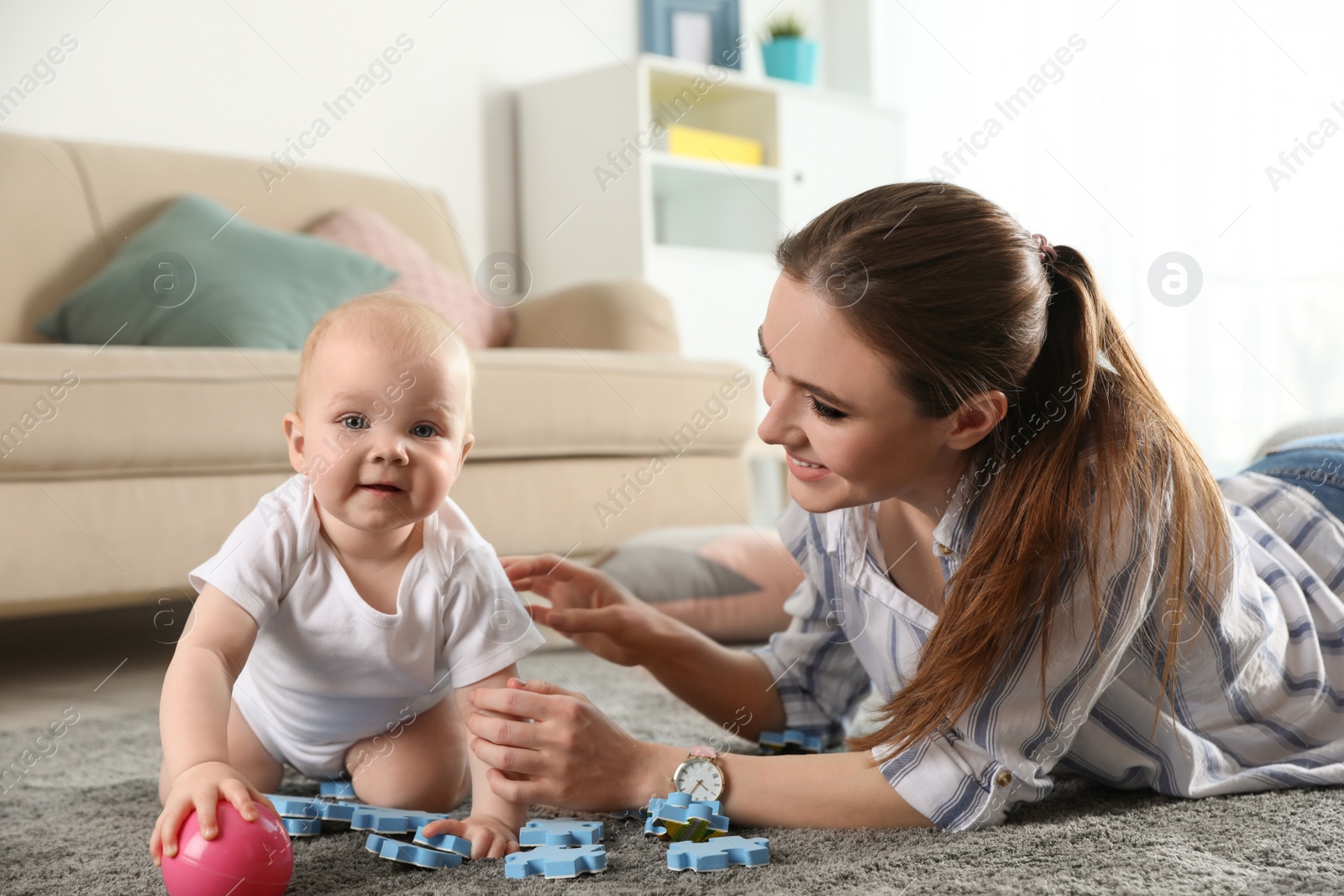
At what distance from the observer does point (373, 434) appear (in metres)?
0.90

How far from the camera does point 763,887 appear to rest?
770 mm

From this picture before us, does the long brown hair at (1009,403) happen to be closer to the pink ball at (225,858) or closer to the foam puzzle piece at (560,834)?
the foam puzzle piece at (560,834)

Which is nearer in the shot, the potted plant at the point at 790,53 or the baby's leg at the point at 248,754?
the baby's leg at the point at 248,754

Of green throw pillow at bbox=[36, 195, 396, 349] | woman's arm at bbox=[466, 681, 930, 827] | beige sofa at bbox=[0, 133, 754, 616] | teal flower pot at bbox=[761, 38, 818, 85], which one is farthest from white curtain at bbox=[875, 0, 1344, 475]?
woman's arm at bbox=[466, 681, 930, 827]

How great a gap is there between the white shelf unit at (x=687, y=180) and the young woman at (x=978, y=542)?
2.50 metres

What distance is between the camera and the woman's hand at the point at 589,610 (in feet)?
3.62

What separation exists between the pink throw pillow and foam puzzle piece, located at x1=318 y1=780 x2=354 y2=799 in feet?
4.85

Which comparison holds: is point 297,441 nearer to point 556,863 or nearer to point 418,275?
point 556,863

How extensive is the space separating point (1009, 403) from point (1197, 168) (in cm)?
279

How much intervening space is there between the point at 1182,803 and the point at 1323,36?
270 cm

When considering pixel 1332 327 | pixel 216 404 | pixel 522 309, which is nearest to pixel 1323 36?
pixel 1332 327

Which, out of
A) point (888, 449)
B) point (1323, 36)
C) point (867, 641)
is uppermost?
point (1323, 36)

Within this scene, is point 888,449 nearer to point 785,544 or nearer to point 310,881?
point 785,544

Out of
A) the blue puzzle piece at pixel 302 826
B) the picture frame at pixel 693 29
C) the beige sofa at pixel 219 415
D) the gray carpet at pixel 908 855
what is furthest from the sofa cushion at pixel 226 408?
the picture frame at pixel 693 29
